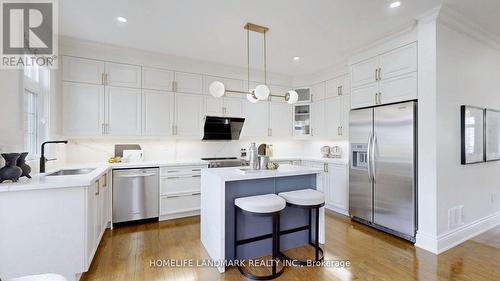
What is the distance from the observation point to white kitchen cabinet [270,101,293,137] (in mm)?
4797

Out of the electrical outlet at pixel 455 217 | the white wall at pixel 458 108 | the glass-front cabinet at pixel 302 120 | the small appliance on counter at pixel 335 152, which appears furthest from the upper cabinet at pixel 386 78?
the electrical outlet at pixel 455 217

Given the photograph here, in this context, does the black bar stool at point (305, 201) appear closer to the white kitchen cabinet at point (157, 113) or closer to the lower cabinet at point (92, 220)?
the lower cabinet at point (92, 220)

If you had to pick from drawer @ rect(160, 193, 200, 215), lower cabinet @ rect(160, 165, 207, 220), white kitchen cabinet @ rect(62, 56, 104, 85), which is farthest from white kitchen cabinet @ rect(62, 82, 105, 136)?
drawer @ rect(160, 193, 200, 215)

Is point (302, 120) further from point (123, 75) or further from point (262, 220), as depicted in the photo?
point (123, 75)

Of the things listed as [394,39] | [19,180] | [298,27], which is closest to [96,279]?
[19,180]

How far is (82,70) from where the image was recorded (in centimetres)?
329

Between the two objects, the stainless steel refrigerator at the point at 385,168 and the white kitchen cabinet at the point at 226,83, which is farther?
the white kitchen cabinet at the point at 226,83

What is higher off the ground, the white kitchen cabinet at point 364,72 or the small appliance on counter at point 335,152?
the white kitchen cabinet at point 364,72

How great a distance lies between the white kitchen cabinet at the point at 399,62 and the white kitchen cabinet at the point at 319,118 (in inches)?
56.6

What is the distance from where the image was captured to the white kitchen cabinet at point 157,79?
368cm

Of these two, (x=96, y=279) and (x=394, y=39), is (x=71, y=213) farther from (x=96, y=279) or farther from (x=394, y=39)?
(x=394, y=39)

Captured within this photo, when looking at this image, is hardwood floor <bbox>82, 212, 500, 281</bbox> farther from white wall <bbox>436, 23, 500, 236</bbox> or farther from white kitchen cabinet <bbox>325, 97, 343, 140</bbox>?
white kitchen cabinet <bbox>325, 97, 343, 140</bbox>

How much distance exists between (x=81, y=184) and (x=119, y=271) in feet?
3.04

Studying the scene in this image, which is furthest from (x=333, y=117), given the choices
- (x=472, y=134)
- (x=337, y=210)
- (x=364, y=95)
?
(x=472, y=134)
